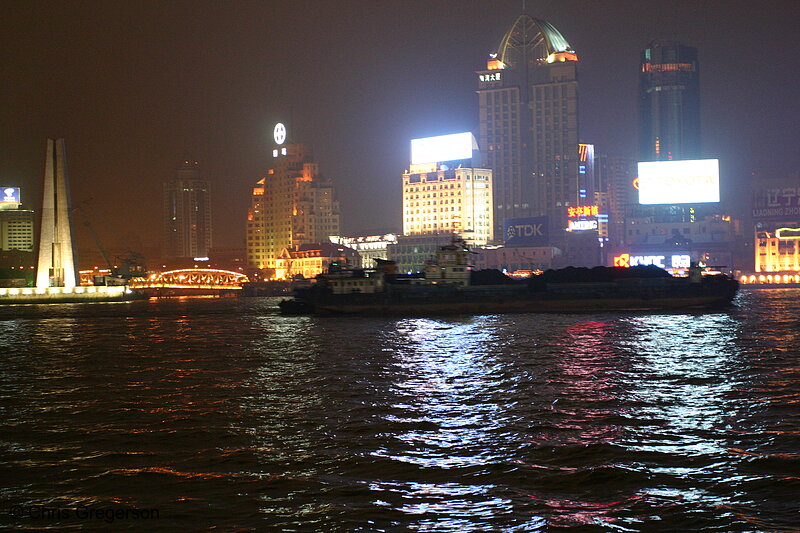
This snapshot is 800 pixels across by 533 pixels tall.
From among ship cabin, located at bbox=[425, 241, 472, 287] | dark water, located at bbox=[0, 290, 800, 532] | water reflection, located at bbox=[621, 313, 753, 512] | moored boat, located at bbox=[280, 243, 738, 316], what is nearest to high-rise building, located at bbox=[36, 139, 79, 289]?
moored boat, located at bbox=[280, 243, 738, 316]

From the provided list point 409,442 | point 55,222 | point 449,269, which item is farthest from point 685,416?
point 55,222

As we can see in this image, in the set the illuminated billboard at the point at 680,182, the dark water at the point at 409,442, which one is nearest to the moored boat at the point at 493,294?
the dark water at the point at 409,442

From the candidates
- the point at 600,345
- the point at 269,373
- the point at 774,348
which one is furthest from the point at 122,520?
the point at 774,348

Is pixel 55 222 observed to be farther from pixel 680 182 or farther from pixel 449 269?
pixel 680 182

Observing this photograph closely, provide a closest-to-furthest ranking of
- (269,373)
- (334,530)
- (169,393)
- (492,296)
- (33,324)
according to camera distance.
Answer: (334,530) → (169,393) → (269,373) → (33,324) → (492,296)

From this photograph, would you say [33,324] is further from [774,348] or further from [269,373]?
[774,348]

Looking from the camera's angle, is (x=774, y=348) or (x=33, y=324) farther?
(x=33, y=324)

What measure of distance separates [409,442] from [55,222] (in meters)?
129

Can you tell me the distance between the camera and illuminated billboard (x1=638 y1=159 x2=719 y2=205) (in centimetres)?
17700

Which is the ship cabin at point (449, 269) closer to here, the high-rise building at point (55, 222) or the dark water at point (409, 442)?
Result: the dark water at point (409, 442)

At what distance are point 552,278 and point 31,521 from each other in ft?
282

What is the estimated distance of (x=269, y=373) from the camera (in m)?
34.7

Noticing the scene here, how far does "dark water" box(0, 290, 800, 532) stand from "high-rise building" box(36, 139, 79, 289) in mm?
98488

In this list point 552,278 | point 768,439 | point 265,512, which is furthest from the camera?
point 552,278
